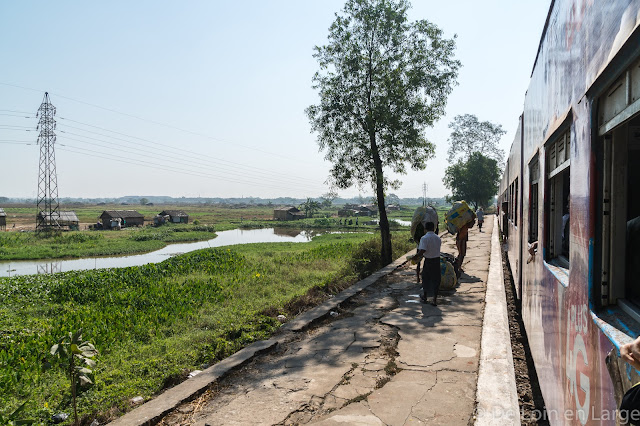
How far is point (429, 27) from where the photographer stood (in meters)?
11.4

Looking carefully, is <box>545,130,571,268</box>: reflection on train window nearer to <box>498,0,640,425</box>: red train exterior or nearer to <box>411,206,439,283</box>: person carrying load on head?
<box>498,0,640,425</box>: red train exterior

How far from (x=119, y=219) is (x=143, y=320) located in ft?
143

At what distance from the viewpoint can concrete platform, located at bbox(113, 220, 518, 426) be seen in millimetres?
3432

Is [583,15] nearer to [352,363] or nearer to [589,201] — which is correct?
[589,201]

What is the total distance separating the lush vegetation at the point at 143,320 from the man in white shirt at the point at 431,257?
2123 millimetres

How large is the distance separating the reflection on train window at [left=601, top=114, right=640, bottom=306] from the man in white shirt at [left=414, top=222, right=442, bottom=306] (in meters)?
4.94

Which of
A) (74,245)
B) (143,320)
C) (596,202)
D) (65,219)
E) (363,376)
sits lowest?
(74,245)

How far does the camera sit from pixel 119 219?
46.0 meters

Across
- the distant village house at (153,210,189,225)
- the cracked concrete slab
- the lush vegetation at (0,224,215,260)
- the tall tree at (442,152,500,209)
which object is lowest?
the lush vegetation at (0,224,215,260)

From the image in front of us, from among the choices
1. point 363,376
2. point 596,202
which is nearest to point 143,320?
point 363,376

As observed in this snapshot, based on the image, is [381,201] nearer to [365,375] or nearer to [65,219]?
[365,375]

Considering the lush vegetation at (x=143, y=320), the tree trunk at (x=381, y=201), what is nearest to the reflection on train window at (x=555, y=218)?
the lush vegetation at (x=143, y=320)

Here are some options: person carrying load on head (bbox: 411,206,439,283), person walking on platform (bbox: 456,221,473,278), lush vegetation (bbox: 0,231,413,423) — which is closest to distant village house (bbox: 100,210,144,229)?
lush vegetation (bbox: 0,231,413,423)

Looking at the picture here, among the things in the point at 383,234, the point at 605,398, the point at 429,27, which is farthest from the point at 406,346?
the point at 429,27
